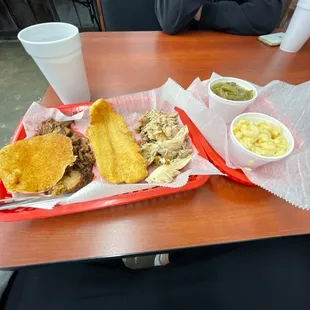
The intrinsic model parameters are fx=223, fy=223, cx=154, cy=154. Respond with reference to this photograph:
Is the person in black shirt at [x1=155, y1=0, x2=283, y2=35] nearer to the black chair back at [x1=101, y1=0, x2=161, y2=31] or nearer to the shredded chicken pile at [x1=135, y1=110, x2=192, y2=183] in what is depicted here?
the black chair back at [x1=101, y1=0, x2=161, y2=31]

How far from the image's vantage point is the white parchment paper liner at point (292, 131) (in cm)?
54

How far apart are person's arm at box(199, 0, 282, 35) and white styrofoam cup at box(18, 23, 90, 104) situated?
0.83 metres

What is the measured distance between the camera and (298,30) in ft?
3.28

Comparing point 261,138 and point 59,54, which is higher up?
point 59,54

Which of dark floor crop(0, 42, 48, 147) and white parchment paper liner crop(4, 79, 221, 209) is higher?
white parchment paper liner crop(4, 79, 221, 209)

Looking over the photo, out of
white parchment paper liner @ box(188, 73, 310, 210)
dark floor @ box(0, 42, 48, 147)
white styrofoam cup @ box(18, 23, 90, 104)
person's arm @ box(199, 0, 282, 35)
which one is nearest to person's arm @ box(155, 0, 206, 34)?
person's arm @ box(199, 0, 282, 35)

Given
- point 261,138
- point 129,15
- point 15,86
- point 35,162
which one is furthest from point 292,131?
point 15,86

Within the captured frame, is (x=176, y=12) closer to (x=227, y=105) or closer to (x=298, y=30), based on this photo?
(x=298, y=30)

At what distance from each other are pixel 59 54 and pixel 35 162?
0.94ft

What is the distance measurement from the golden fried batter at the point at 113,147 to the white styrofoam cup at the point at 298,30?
89 centimetres

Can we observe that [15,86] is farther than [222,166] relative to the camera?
Yes

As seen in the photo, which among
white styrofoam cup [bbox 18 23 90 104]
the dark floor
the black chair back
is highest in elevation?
white styrofoam cup [bbox 18 23 90 104]

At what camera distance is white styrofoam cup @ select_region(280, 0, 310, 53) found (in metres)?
0.92

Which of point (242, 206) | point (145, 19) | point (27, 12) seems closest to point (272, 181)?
point (242, 206)
